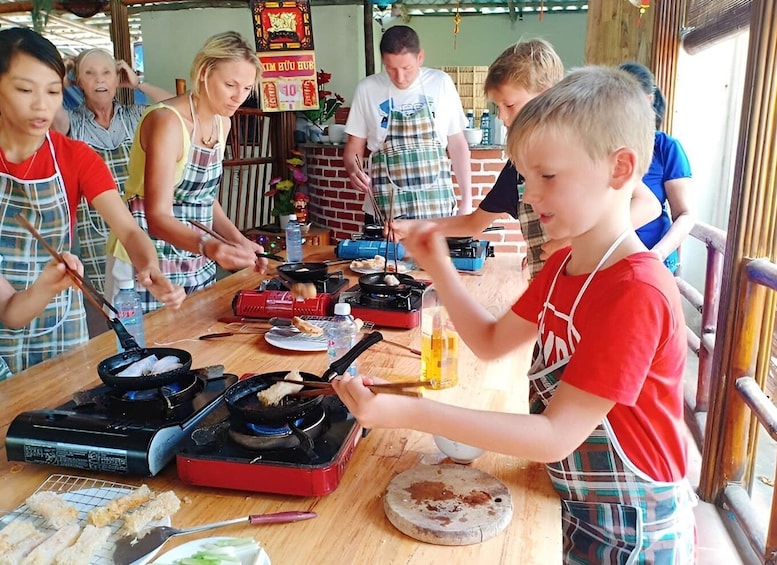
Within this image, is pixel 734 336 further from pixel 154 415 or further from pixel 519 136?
pixel 154 415

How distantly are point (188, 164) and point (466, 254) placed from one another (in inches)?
48.5

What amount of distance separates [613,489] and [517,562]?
0.84 feet

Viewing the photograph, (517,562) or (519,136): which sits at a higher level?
(519,136)

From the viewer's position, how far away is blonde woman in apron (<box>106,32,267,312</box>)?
2229 mm

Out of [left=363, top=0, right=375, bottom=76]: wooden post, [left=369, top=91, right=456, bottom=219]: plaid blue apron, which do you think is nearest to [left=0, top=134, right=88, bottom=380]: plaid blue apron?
[left=369, top=91, right=456, bottom=219]: plaid blue apron

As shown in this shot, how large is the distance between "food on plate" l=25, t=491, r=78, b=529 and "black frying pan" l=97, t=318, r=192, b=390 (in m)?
0.27

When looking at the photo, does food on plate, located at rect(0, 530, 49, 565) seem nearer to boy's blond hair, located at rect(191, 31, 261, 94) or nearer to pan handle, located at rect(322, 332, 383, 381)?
pan handle, located at rect(322, 332, 383, 381)

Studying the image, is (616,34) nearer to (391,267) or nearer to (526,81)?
(391,267)

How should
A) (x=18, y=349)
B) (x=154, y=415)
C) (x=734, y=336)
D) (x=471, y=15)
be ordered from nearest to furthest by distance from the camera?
1. (x=154, y=415)
2. (x=18, y=349)
3. (x=734, y=336)
4. (x=471, y=15)

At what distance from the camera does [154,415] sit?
129 cm

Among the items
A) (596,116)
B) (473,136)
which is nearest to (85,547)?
(596,116)

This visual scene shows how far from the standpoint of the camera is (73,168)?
2059 millimetres

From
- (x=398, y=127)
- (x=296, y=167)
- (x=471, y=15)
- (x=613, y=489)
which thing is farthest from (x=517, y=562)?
(x=471, y=15)

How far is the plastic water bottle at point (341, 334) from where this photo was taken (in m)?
1.78
